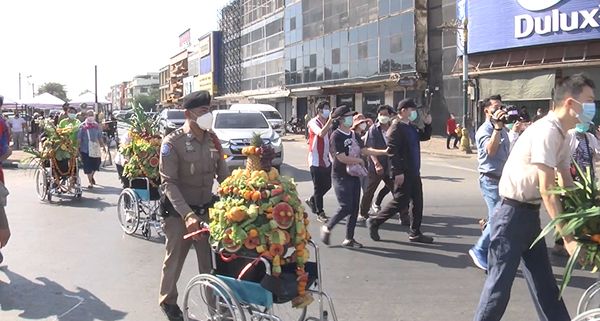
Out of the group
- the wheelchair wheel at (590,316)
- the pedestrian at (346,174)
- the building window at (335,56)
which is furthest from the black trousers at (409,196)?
the building window at (335,56)

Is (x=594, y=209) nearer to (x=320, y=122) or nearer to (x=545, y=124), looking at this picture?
(x=545, y=124)

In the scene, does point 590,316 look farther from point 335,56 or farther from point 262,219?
point 335,56

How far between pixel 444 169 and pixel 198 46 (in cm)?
7580

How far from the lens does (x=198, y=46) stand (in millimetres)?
89562

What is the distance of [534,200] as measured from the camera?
3.88 m

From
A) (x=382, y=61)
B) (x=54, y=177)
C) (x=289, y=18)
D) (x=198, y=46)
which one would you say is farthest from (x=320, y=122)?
(x=198, y=46)

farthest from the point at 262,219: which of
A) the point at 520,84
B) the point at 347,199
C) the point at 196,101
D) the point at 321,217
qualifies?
the point at 520,84

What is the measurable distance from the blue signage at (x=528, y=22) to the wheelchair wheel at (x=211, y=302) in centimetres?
2286

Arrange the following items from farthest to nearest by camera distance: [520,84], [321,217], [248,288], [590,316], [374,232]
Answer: [520,84] < [321,217] < [374,232] < [248,288] < [590,316]

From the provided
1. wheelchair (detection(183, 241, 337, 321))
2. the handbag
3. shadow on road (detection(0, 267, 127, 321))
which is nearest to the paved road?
shadow on road (detection(0, 267, 127, 321))

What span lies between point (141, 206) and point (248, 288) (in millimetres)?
4789

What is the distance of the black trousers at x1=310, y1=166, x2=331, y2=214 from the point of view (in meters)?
9.42

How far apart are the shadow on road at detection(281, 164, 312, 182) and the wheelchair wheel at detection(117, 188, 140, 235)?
22.3 feet

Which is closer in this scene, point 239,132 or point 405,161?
point 405,161
